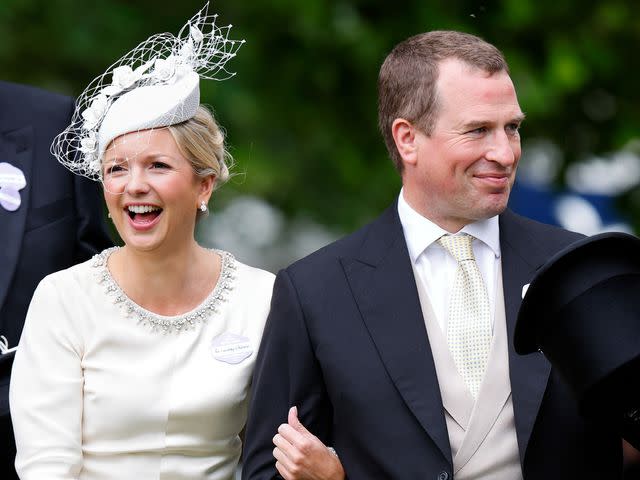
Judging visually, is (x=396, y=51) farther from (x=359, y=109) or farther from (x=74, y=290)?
(x=359, y=109)

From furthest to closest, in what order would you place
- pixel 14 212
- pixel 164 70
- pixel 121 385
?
pixel 14 212, pixel 164 70, pixel 121 385

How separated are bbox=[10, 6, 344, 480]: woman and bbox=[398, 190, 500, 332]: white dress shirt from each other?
518 millimetres

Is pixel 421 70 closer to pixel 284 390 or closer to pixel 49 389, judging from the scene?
pixel 284 390

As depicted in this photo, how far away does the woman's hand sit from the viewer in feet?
14.3

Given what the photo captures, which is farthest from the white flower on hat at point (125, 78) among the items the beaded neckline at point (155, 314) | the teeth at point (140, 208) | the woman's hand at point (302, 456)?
the woman's hand at point (302, 456)

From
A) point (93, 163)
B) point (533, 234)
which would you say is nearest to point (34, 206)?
point (93, 163)

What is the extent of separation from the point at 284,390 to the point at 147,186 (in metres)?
0.72

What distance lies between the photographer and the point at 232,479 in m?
4.78

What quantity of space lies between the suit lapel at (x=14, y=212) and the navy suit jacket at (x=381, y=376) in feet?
3.12

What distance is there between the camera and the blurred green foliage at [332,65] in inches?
343

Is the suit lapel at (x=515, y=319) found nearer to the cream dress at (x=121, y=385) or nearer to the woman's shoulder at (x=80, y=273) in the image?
the cream dress at (x=121, y=385)

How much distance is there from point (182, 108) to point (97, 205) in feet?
2.39

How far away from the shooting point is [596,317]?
392cm

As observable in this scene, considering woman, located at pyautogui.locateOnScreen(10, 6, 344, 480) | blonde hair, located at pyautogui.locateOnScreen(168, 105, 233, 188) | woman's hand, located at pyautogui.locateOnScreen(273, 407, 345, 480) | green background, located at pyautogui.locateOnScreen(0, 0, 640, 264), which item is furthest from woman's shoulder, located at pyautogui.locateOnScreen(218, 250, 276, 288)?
green background, located at pyautogui.locateOnScreen(0, 0, 640, 264)
